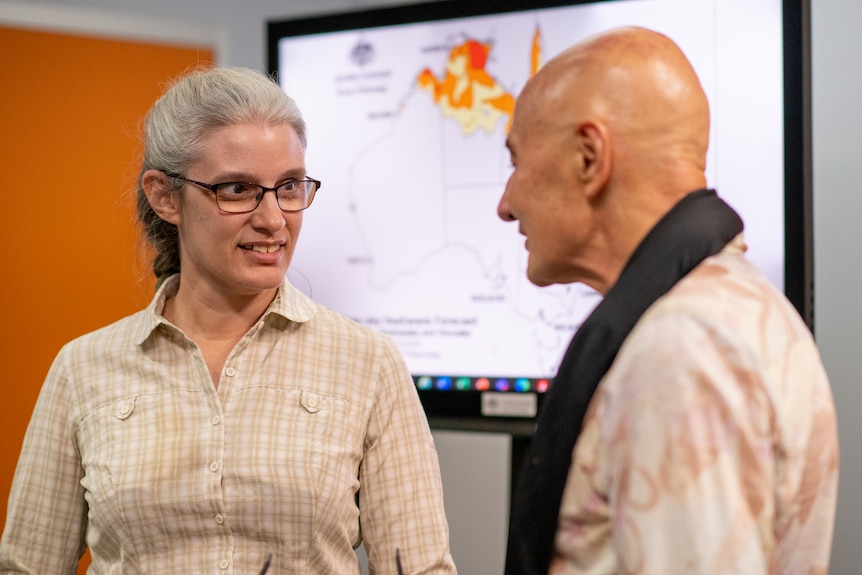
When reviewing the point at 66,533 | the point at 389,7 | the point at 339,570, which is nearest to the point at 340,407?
the point at 339,570

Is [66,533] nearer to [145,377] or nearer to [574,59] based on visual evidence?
[145,377]

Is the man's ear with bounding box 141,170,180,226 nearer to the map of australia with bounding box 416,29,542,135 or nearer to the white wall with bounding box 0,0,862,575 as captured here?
the map of australia with bounding box 416,29,542,135

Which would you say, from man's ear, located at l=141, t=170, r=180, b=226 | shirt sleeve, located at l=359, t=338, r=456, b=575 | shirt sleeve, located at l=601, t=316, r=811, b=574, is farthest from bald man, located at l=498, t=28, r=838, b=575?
man's ear, located at l=141, t=170, r=180, b=226

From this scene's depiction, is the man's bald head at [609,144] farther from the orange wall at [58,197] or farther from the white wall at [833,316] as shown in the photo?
the orange wall at [58,197]

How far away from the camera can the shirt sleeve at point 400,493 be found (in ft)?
4.94

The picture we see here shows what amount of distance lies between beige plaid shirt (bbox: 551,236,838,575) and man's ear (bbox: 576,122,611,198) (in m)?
0.13

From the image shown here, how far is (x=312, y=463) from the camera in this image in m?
1.47

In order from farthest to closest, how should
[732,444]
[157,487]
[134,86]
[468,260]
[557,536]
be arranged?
[134,86] < [468,260] < [157,487] < [557,536] < [732,444]

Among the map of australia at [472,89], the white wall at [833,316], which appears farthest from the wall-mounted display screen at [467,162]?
the white wall at [833,316]

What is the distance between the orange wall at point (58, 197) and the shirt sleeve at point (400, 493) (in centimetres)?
149

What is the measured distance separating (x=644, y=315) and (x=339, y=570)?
88 centimetres

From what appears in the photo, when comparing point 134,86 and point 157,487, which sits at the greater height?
point 134,86

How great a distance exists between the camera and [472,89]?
2.33 meters

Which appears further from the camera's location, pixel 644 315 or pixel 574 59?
pixel 574 59
